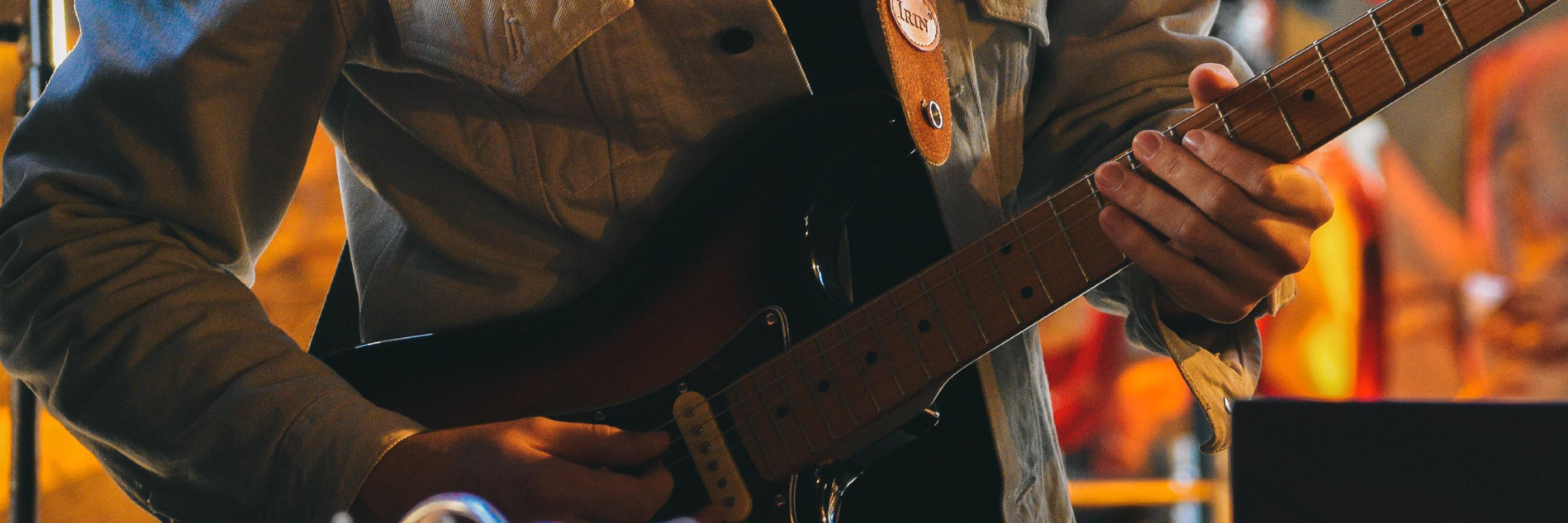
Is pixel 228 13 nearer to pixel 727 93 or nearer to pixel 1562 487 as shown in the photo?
pixel 727 93

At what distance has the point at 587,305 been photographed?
2.54ft

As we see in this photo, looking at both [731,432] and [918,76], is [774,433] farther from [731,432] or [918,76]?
[918,76]

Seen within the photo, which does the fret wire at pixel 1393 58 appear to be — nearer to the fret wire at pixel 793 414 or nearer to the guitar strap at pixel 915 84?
the guitar strap at pixel 915 84

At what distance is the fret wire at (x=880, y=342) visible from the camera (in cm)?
75

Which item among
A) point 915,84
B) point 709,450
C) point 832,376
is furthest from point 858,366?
point 915,84

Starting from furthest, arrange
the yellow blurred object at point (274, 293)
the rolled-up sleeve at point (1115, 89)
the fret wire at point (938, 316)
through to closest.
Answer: the yellow blurred object at point (274, 293), the rolled-up sleeve at point (1115, 89), the fret wire at point (938, 316)

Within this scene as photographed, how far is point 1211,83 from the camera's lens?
0.72 meters

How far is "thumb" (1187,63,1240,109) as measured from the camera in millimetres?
720

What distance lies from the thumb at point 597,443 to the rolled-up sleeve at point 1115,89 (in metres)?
0.42

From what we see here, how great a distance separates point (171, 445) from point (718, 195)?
41 cm

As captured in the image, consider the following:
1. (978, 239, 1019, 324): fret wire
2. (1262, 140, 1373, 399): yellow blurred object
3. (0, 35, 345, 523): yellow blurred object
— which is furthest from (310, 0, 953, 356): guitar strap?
(1262, 140, 1373, 399): yellow blurred object

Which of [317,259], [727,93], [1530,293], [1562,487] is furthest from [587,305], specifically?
[1530,293]

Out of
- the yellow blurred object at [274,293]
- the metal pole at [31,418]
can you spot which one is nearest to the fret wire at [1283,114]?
the metal pole at [31,418]

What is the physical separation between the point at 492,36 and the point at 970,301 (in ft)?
1.33
